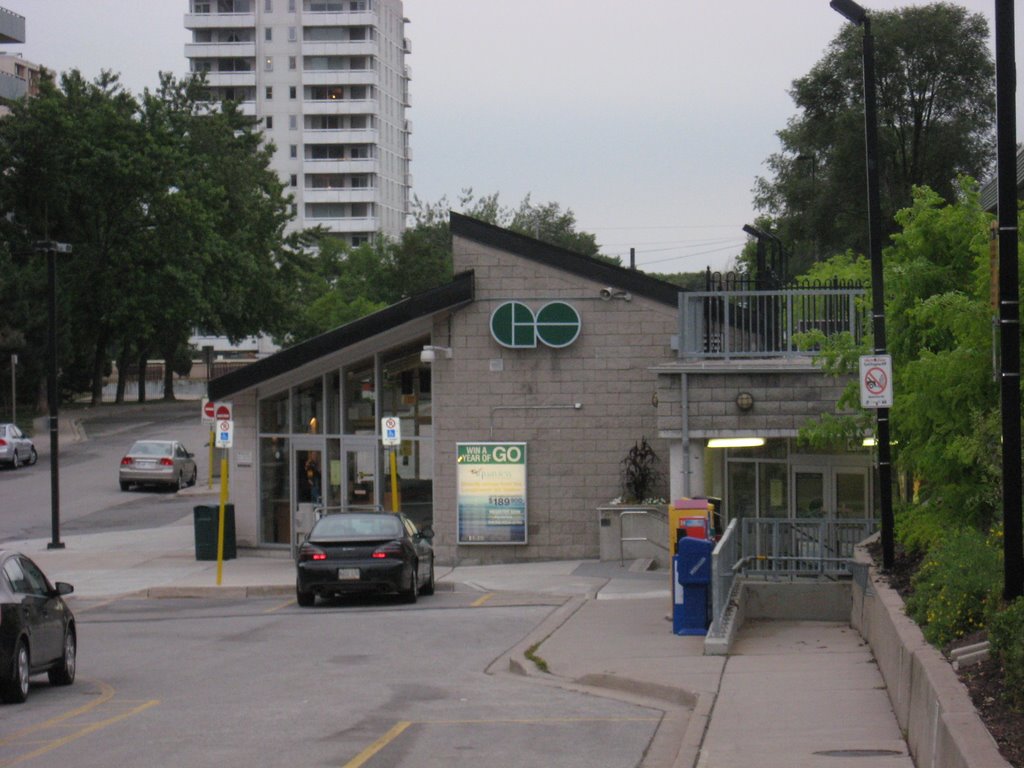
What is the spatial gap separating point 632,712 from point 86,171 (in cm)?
6055

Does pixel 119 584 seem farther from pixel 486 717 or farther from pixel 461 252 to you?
pixel 486 717

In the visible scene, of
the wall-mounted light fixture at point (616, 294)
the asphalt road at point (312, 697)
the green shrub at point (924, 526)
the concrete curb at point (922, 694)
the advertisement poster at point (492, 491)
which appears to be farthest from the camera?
the advertisement poster at point (492, 491)

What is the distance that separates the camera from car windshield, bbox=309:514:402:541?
74.5 feet

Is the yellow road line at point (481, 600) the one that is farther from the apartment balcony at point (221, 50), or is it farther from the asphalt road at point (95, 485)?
the apartment balcony at point (221, 50)

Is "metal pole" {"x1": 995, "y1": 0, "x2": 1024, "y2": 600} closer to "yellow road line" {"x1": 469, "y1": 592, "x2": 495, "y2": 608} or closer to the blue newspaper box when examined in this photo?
the blue newspaper box

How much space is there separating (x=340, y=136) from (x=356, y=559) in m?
113

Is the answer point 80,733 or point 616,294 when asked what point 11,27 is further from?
point 80,733

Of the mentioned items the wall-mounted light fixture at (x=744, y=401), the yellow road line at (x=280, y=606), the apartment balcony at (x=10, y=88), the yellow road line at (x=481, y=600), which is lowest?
the yellow road line at (x=280, y=606)

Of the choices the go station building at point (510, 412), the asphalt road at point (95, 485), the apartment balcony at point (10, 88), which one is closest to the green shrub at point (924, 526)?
the go station building at point (510, 412)

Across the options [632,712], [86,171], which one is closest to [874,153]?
[632,712]

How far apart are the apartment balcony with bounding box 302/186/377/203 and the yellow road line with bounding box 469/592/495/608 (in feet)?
363

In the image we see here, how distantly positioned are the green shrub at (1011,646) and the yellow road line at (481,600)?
13.4 metres

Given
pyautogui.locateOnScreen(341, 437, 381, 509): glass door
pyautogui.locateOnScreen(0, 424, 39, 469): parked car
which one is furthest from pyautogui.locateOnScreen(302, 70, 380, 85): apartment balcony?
pyautogui.locateOnScreen(341, 437, 381, 509): glass door

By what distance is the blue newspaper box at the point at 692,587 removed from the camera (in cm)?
1739
